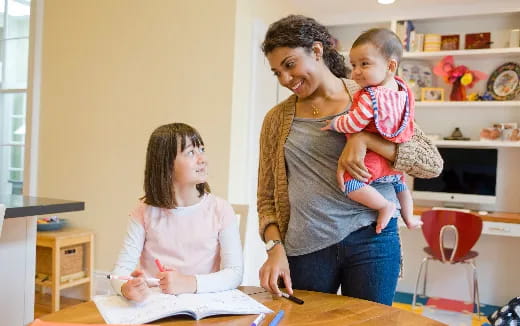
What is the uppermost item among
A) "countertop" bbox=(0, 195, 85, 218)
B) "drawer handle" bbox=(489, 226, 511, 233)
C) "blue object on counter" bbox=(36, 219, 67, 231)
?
"countertop" bbox=(0, 195, 85, 218)

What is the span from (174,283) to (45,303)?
274cm

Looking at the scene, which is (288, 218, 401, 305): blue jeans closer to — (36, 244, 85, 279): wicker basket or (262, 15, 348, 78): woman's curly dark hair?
(262, 15, 348, 78): woman's curly dark hair

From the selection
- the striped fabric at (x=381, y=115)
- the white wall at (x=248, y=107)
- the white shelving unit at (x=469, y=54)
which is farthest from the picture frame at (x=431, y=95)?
the striped fabric at (x=381, y=115)

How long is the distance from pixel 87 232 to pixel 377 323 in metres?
2.83

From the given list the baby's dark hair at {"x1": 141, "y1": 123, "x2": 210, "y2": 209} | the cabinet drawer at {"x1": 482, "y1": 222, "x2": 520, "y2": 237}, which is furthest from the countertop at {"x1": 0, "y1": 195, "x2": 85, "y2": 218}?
the cabinet drawer at {"x1": 482, "y1": 222, "x2": 520, "y2": 237}

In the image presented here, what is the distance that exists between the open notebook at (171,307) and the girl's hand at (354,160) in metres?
0.37

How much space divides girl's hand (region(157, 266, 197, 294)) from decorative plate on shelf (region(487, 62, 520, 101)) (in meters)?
3.56

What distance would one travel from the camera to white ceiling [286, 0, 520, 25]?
3.86 meters

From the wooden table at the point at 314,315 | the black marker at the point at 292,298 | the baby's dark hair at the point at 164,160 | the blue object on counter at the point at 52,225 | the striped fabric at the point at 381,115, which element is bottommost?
the blue object on counter at the point at 52,225

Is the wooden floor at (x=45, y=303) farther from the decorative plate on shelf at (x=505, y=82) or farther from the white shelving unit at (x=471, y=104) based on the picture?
the decorative plate on shelf at (x=505, y=82)

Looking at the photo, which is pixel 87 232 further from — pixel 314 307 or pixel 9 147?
pixel 314 307

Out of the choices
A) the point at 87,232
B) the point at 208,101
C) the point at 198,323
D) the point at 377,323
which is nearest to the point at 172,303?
the point at 198,323

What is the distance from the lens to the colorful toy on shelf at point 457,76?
3957mm

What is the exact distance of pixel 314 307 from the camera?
3.55 feet
